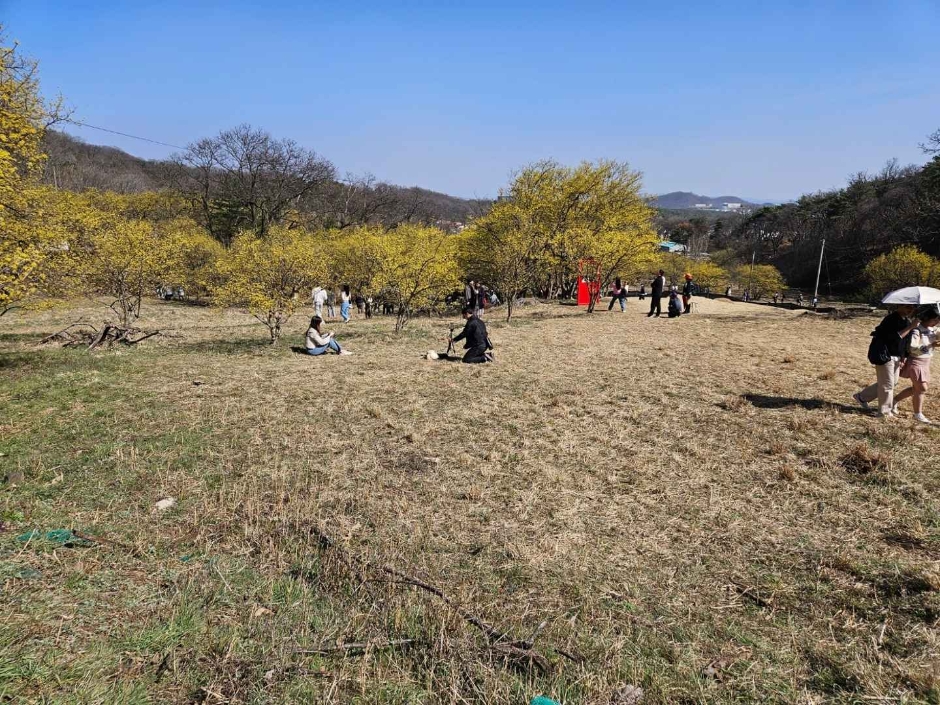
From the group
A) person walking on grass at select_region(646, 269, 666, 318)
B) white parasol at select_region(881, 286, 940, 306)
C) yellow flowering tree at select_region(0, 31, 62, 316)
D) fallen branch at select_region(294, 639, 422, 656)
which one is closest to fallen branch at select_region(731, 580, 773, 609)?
fallen branch at select_region(294, 639, 422, 656)

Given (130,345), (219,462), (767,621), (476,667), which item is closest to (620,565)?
(767,621)

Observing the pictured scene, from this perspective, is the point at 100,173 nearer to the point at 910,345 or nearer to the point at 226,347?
the point at 226,347

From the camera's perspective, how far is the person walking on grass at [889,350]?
6.10 m

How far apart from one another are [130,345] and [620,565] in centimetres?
1375

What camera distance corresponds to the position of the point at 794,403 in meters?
7.25

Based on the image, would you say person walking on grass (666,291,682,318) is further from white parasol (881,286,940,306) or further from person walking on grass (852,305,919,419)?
white parasol (881,286,940,306)

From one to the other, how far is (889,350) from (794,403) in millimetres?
1456

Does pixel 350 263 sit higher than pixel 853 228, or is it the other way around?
pixel 853 228

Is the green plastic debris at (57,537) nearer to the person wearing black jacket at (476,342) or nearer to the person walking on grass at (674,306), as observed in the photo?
the person wearing black jacket at (476,342)

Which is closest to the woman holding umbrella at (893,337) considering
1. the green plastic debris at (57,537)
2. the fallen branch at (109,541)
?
the fallen branch at (109,541)

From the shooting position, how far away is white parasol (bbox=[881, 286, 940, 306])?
5.95 meters

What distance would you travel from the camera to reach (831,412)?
674 centimetres

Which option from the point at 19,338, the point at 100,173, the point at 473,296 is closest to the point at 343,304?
the point at 473,296

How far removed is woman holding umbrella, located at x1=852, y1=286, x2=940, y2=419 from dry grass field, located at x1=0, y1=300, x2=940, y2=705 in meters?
0.51
